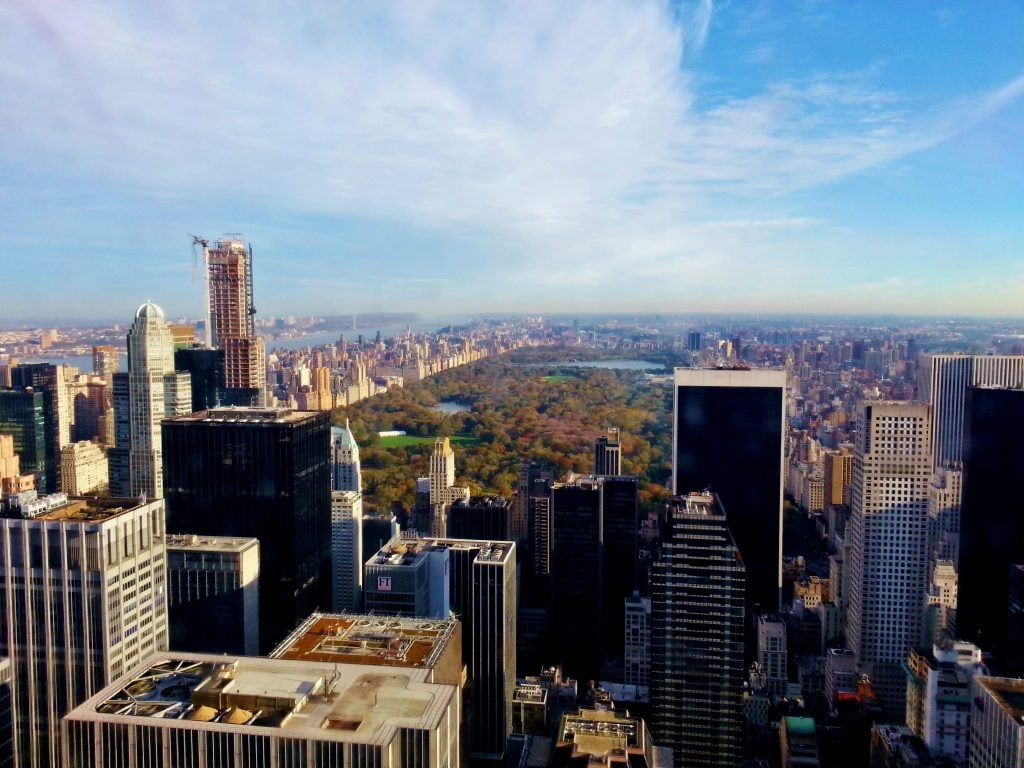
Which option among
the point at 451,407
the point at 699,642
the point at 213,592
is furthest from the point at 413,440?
the point at 699,642

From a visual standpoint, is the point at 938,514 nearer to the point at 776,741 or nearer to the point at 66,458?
the point at 776,741

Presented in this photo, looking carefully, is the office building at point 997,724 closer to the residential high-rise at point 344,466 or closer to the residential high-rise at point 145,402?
the residential high-rise at point 344,466

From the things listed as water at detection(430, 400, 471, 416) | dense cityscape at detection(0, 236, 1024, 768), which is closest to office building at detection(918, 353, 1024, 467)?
dense cityscape at detection(0, 236, 1024, 768)

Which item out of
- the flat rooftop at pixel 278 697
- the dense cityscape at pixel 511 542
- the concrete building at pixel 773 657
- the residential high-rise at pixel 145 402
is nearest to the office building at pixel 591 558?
the dense cityscape at pixel 511 542

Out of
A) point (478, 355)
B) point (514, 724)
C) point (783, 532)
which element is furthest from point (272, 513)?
point (783, 532)

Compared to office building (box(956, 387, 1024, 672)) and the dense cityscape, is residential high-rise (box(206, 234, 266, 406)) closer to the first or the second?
the dense cityscape

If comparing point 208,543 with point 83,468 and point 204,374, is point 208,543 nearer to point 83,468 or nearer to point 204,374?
point 83,468
